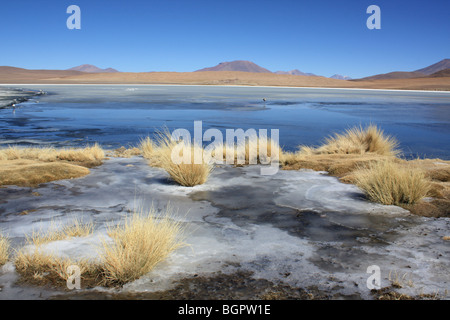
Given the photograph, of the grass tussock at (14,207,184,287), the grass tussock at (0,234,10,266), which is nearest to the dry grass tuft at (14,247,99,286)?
the grass tussock at (14,207,184,287)

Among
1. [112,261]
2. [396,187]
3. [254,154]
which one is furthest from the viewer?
[254,154]

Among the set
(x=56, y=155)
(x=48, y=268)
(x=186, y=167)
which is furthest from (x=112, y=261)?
(x=56, y=155)

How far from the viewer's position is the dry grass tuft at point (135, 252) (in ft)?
11.3

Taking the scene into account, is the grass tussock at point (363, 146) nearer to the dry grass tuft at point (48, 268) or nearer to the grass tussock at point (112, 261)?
the grass tussock at point (112, 261)

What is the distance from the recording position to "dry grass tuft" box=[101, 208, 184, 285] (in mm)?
3438

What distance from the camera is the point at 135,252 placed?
3.58 metres

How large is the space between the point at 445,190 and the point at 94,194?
573 centimetres

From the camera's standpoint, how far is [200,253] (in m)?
4.10
